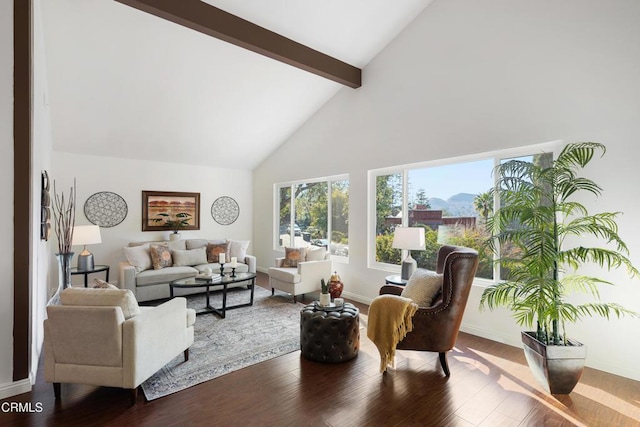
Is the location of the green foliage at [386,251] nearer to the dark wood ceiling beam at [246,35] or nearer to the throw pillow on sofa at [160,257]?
the dark wood ceiling beam at [246,35]

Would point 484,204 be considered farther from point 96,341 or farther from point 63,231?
point 63,231

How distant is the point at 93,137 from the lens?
5.14 meters

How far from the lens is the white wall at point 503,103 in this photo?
2.75 m

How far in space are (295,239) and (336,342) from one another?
390 cm

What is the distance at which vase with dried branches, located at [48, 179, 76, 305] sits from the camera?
418 cm

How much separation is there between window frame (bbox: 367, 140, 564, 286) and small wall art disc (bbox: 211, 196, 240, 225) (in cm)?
365

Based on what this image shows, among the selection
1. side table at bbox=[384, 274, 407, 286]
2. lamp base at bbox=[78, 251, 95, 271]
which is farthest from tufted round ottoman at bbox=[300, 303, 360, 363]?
lamp base at bbox=[78, 251, 95, 271]

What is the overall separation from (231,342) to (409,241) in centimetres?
237

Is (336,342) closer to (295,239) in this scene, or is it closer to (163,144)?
(295,239)

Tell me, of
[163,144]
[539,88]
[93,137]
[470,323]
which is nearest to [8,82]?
[93,137]

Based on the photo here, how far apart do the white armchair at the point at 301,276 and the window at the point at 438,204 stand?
0.84 meters

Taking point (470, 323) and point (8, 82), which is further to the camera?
point (470, 323)

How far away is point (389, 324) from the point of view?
8.90ft

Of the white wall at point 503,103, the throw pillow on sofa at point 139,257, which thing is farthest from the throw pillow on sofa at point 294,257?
the throw pillow on sofa at point 139,257
